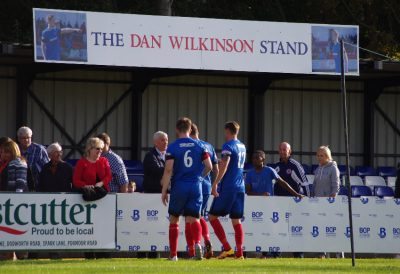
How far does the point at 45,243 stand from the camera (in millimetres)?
19844

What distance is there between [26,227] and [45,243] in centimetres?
37

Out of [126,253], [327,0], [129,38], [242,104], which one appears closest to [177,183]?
[126,253]

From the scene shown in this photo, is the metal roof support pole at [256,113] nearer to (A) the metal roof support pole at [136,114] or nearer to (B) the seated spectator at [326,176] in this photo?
(A) the metal roof support pole at [136,114]

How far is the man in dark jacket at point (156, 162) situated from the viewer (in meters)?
21.1

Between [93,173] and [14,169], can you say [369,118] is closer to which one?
[93,173]

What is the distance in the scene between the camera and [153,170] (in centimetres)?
2120

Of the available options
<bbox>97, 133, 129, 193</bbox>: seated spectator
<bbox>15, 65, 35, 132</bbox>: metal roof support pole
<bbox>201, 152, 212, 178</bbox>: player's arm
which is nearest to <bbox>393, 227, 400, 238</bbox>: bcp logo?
<bbox>97, 133, 129, 193</bbox>: seated spectator

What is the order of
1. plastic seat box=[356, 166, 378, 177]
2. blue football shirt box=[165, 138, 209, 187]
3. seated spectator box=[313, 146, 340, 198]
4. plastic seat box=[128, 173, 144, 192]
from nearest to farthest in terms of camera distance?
1. blue football shirt box=[165, 138, 209, 187]
2. seated spectator box=[313, 146, 340, 198]
3. plastic seat box=[128, 173, 144, 192]
4. plastic seat box=[356, 166, 378, 177]

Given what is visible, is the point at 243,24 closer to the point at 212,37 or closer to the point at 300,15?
the point at 212,37

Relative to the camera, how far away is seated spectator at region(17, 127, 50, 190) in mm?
21000

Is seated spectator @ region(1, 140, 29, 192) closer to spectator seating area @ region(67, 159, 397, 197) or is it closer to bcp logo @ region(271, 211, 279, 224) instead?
bcp logo @ region(271, 211, 279, 224)

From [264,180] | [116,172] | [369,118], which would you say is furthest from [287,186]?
[369,118]

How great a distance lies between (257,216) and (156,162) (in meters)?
1.99

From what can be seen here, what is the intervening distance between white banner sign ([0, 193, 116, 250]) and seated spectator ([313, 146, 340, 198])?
424 cm
